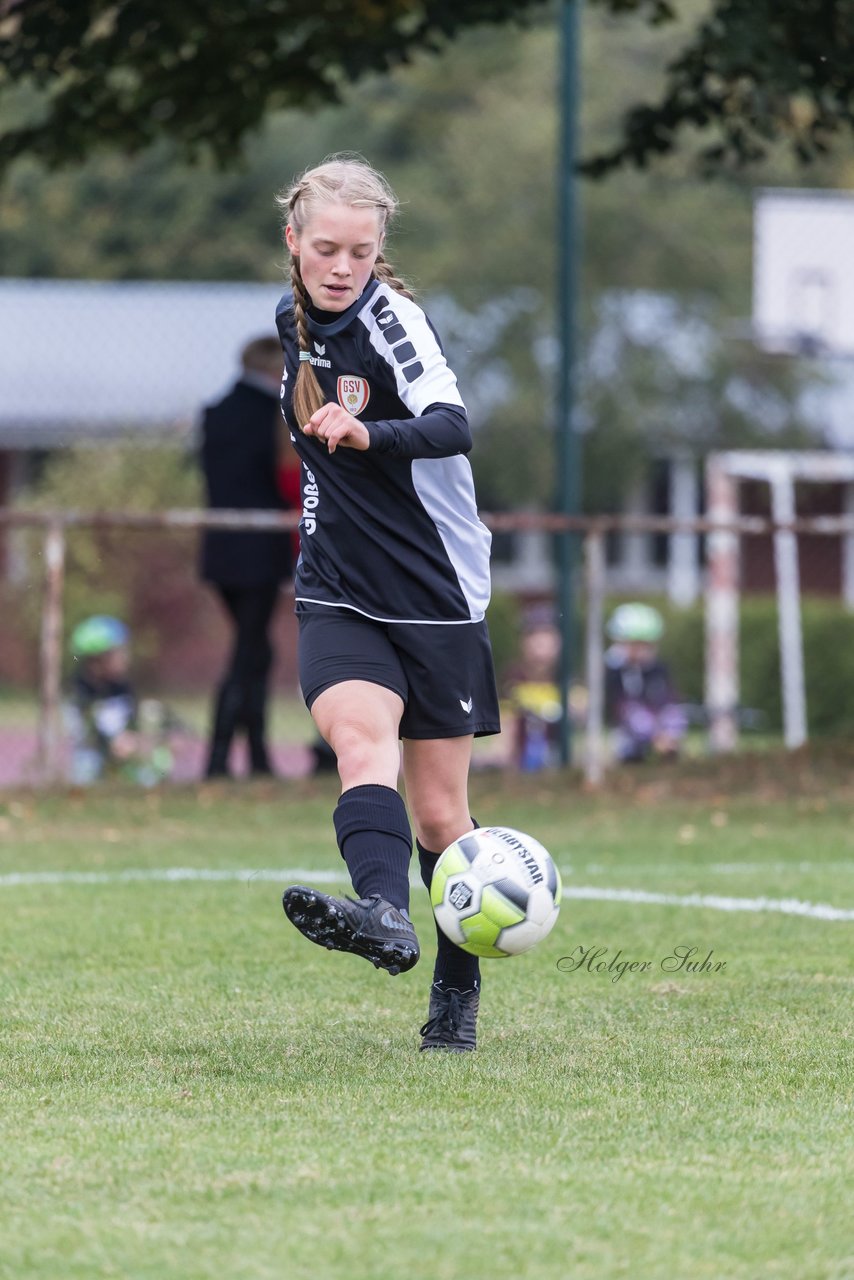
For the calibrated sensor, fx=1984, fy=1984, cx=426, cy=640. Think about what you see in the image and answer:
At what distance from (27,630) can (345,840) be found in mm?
16178

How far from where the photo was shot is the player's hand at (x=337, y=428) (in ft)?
13.8

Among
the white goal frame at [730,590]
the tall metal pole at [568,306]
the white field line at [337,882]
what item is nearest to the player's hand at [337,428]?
the white field line at [337,882]

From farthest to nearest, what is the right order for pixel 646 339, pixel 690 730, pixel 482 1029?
1. pixel 646 339
2. pixel 690 730
3. pixel 482 1029

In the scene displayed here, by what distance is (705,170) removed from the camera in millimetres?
12211

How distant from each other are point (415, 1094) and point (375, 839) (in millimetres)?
583

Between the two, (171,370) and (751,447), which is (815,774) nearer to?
(751,447)

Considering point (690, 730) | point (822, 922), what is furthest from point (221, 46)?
point (690, 730)

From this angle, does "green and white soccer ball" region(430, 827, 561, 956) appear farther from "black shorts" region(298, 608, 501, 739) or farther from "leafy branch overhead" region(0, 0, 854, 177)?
"leafy branch overhead" region(0, 0, 854, 177)

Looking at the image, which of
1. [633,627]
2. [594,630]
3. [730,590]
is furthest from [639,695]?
[594,630]

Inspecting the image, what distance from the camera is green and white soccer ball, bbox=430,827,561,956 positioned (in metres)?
4.40

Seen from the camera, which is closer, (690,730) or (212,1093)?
(212,1093)

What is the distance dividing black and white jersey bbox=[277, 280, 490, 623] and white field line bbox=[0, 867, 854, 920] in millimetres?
2805

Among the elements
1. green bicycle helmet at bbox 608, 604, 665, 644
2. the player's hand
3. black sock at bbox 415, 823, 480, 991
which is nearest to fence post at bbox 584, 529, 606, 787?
green bicycle helmet at bbox 608, 604, 665, 644

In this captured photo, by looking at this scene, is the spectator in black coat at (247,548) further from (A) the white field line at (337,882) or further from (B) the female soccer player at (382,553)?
(B) the female soccer player at (382,553)
